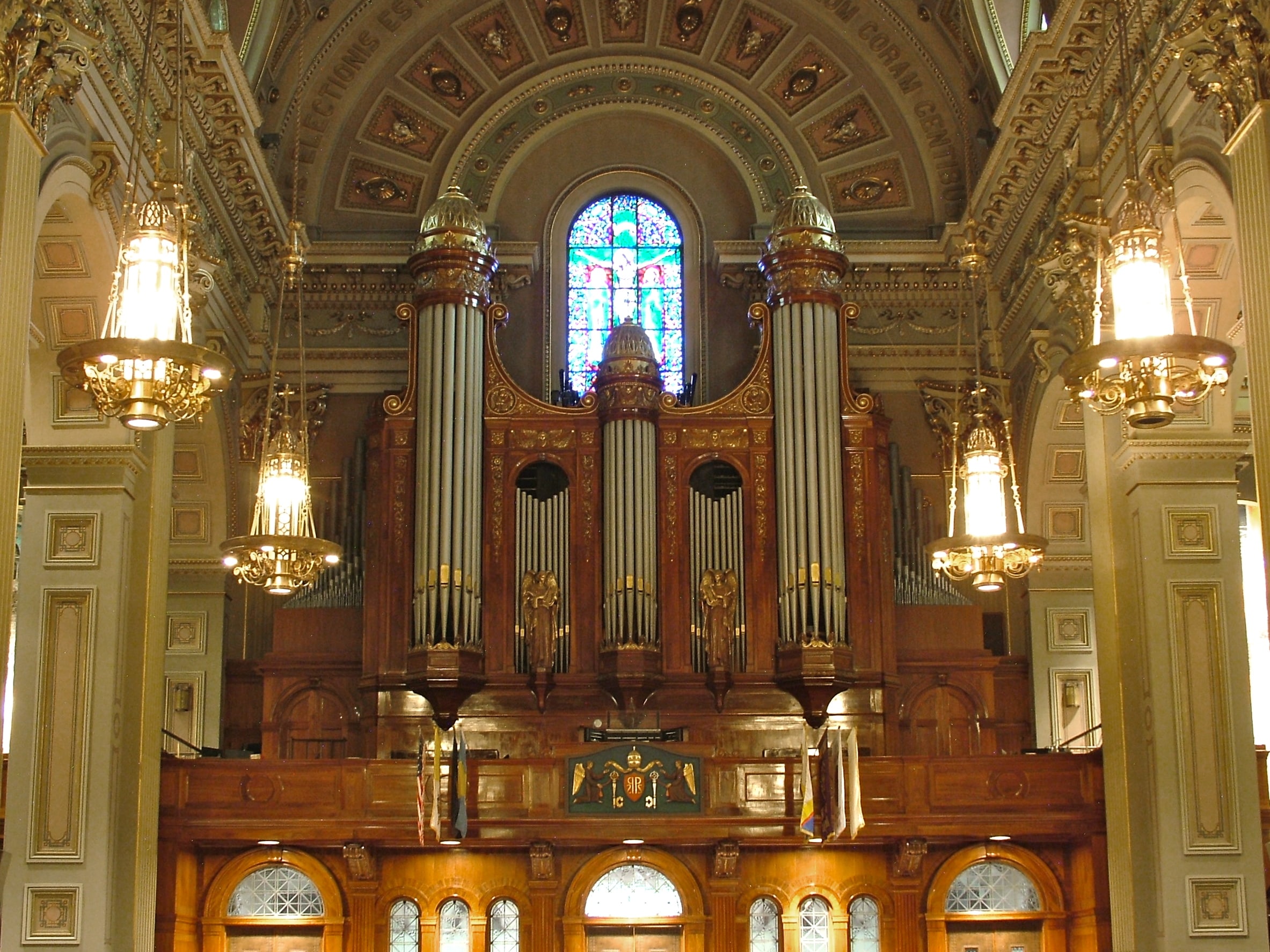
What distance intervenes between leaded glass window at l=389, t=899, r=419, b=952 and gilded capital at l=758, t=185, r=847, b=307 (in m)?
7.99

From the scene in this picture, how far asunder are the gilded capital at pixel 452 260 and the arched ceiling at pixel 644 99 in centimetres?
205

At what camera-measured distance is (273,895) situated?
19.9 m

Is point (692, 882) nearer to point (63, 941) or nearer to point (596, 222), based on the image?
point (63, 941)

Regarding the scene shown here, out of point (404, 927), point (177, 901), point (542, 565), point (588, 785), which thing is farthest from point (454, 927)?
point (542, 565)

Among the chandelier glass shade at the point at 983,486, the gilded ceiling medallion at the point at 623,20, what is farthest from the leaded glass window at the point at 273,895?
the gilded ceiling medallion at the point at 623,20

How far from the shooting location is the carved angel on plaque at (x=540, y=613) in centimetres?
2080

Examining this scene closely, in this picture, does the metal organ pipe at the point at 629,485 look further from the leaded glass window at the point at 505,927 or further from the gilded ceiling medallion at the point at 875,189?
the gilded ceiling medallion at the point at 875,189

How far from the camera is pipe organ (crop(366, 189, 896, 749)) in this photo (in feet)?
68.0

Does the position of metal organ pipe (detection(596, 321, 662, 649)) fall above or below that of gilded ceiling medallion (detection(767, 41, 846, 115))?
below

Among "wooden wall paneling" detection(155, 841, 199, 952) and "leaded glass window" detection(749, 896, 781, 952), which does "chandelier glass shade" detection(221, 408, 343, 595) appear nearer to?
"wooden wall paneling" detection(155, 841, 199, 952)

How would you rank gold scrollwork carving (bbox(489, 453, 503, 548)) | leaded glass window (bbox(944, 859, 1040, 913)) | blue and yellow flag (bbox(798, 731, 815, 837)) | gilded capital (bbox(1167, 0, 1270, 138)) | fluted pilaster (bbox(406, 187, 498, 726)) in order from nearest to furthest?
gilded capital (bbox(1167, 0, 1270, 138))
blue and yellow flag (bbox(798, 731, 815, 837))
leaded glass window (bbox(944, 859, 1040, 913))
fluted pilaster (bbox(406, 187, 498, 726))
gold scrollwork carving (bbox(489, 453, 503, 548))

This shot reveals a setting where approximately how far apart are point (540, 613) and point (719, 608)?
1.98m

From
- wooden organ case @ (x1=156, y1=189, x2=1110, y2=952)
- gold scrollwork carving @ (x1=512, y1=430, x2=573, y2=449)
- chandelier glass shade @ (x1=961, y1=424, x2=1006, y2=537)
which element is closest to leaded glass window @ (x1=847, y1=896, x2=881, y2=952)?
wooden organ case @ (x1=156, y1=189, x2=1110, y2=952)

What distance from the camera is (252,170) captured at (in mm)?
21016
